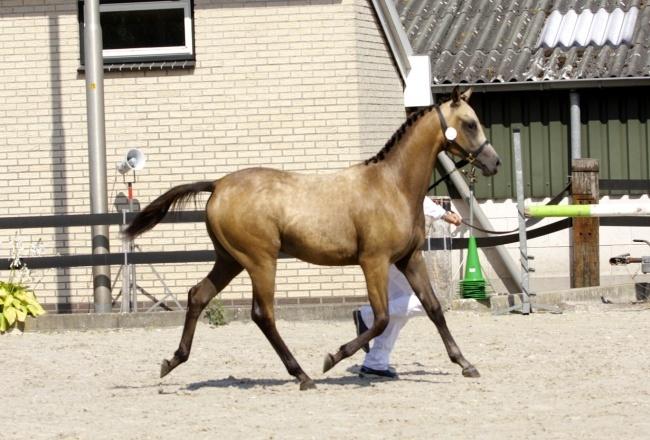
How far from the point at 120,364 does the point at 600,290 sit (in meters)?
5.96

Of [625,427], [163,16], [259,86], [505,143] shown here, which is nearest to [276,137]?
[259,86]

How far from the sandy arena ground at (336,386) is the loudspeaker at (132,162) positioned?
2.13m

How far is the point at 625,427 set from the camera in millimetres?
8539

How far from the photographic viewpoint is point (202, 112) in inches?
670

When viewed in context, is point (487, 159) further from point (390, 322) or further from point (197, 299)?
point (197, 299)

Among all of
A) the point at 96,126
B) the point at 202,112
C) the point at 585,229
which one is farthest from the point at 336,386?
the point at 202,112

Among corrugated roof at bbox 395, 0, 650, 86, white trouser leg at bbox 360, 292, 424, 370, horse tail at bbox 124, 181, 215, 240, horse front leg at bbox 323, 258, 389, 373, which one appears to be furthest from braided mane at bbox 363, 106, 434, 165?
corrugated roof at bbox 395, 0, 650, 86

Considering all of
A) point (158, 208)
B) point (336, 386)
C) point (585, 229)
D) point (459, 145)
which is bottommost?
point (336, 386)

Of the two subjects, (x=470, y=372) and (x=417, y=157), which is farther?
(x=417, y=157)

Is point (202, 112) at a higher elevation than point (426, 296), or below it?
higher

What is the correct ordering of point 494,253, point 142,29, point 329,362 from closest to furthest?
point 329,362 < point 142,29 < point 494,253

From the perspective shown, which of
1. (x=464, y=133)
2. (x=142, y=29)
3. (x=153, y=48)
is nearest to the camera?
(x=464, y=133)

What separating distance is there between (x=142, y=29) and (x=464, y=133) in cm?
730

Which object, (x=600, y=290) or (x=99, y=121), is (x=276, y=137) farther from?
(x=600, y=290)
